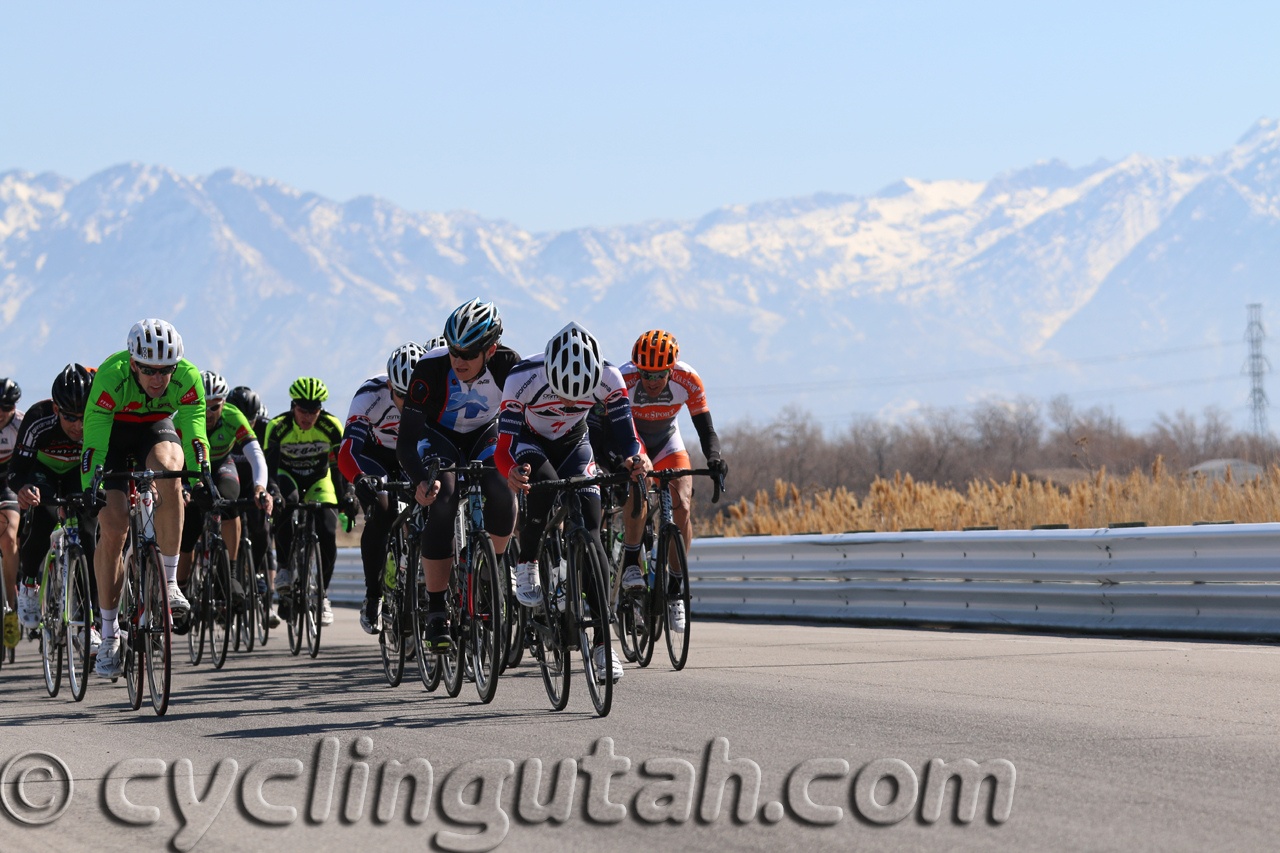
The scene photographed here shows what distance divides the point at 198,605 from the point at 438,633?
3.98m

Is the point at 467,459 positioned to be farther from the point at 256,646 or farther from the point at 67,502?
the point at 256,646

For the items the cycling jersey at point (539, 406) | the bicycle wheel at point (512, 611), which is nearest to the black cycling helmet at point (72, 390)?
the bicycle wheel at point (512, 611)

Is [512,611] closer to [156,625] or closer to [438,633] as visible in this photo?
[438,633]

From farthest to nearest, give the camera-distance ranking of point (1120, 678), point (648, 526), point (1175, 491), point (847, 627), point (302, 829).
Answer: point (1175, 491) → point (847, 627) → point (648, 526) → point (1120, 678) → point (302, 829)

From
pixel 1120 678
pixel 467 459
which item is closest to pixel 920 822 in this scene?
pixel 1120 678

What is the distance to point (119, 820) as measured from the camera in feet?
19.4

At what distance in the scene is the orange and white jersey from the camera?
11.4 m

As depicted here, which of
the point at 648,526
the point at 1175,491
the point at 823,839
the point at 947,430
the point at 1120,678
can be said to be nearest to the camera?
the point at 823,839

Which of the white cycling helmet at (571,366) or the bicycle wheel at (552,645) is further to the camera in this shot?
the white cycling helmet at (571,366)

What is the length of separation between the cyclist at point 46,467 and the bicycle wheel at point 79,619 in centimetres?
19

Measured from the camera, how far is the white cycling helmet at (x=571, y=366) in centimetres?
836

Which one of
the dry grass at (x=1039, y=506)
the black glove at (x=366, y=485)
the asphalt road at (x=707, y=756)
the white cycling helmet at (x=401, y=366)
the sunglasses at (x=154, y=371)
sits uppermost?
the white cycling helmet at (x=401, y=366)

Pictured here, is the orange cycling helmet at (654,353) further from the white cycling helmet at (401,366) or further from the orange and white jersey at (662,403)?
the white cycling helmet at (401,366)

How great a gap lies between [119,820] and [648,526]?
4.89 m
